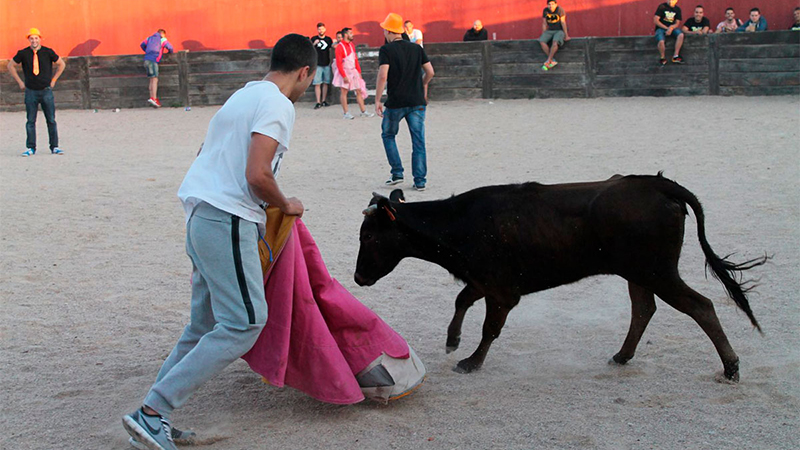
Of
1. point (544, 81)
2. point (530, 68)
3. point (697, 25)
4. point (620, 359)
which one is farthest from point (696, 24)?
point (620, 359)

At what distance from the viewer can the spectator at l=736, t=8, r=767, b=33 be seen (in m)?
19.4

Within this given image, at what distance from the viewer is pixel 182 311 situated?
575 centimetres

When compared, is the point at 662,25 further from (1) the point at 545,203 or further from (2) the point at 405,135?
(1) the point at 545,203

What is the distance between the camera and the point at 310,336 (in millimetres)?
3973

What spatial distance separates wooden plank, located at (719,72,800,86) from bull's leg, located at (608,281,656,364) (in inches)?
571

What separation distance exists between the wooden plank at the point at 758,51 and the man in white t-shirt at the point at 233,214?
1612 cm

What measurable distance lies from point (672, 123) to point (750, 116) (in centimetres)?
144

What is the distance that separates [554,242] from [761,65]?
15.0 metres

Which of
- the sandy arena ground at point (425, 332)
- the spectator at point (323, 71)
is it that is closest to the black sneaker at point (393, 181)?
the sandy arena ground at point (425, 332)

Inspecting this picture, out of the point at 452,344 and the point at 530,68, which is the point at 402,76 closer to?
the point at 452,344

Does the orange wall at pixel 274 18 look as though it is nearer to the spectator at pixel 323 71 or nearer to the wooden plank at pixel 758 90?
the spectator at pixel 323 71

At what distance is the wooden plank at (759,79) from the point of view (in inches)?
681

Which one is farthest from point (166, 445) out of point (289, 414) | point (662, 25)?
point (662, 25)

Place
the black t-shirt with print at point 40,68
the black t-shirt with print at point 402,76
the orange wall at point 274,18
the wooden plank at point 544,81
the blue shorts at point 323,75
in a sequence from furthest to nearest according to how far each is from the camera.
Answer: the orange wall at point 274,18 < the blue shorts at point 323,75 < the wooden plank at point 544,81 < the black t-shirt with print at point 40,68 < the black t-shirt with print at point 402,76
